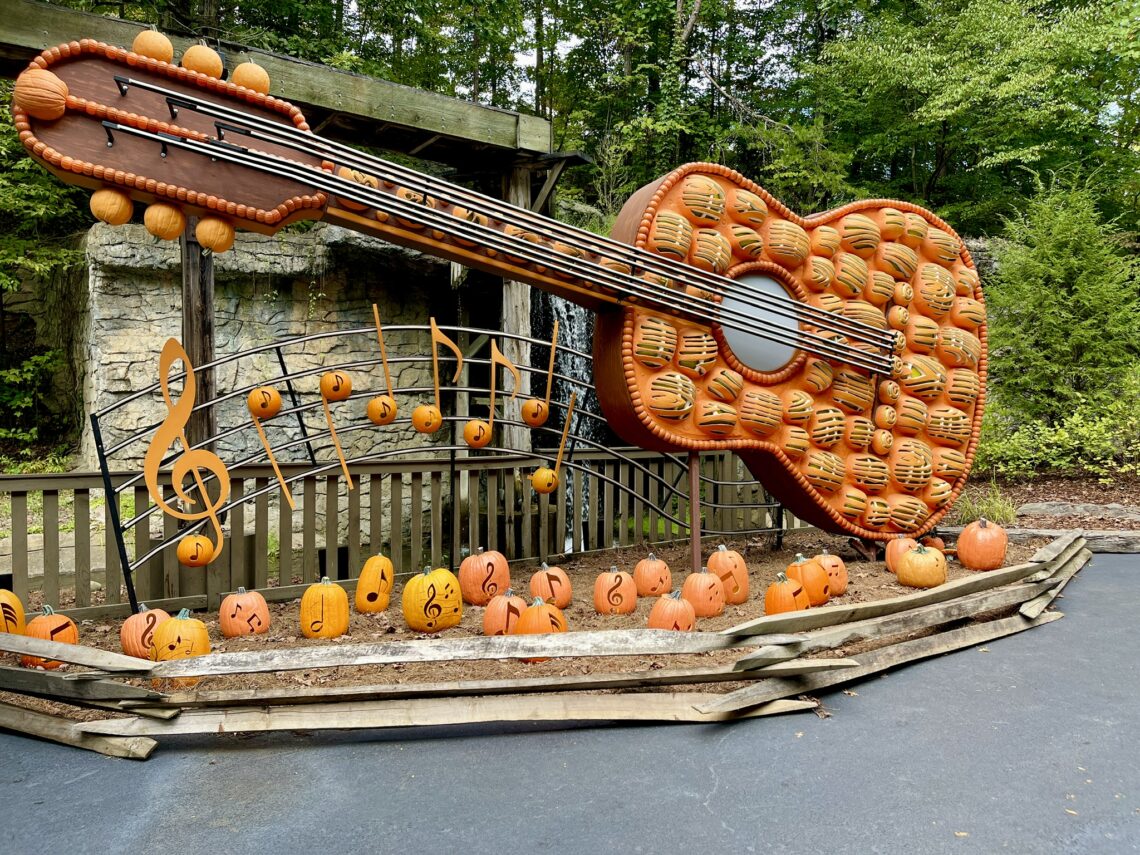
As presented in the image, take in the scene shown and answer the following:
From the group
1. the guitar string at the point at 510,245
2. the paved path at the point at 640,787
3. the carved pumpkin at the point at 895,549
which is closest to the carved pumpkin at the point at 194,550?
the paved path at the point at 640,787

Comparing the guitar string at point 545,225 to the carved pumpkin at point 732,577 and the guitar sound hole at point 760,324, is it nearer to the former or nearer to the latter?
the guitar sound hole at point 760,324

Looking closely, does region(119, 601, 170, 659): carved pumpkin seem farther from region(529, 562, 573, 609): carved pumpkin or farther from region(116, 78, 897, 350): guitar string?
region(116, 78, 897, 350): guitar string

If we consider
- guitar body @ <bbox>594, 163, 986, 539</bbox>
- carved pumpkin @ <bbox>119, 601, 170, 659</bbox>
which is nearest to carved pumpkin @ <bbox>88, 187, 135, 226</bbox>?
carved pumpkin @ <bbox>119, 601, 170, 659</bbox>

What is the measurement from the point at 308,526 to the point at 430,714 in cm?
247

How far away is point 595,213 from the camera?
477 inches

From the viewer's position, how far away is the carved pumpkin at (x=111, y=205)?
126 inches

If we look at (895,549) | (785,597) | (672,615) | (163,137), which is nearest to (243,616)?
(672,615)

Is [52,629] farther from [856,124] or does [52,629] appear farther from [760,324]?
[856,124]

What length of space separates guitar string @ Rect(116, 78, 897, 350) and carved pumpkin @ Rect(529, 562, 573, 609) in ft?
6.79

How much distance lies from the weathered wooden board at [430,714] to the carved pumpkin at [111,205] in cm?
219

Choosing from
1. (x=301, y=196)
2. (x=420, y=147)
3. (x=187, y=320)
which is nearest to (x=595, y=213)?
(x=420, y=147)

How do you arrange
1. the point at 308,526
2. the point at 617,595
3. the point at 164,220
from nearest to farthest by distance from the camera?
the point at 164,220 < the point at 617,595 < the point at 308,526

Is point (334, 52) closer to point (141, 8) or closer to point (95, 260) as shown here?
point (141, 8)

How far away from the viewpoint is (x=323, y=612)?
4121mm
